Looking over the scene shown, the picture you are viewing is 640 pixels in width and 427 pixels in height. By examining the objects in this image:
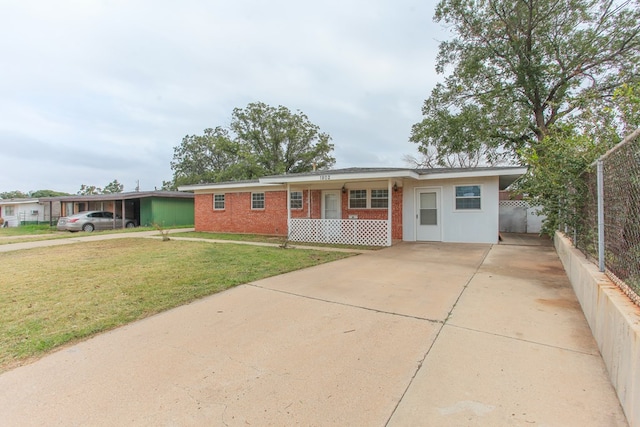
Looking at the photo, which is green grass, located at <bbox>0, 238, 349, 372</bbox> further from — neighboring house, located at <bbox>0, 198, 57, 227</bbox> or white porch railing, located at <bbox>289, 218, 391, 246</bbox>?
neighboring house, located at <bbox>0, 198, 57, 227</bbox>

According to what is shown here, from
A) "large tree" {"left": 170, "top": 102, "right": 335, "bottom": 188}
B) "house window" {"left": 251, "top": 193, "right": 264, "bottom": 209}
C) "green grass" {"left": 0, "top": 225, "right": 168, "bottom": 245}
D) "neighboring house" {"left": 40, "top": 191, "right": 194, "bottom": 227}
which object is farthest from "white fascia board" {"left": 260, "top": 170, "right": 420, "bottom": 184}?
"large tree" {"left": 170, "top": 102, "right": 335, "bottom": 188}

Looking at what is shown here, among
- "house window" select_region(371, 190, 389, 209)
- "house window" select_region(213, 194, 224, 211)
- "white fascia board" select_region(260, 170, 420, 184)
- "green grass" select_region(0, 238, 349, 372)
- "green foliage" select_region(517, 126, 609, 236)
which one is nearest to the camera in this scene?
"green grass" select_region(0, 238, 349, 372)

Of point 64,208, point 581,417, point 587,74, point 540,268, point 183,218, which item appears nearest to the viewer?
point 581,417

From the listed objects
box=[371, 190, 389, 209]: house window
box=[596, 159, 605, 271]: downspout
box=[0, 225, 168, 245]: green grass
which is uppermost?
box=[371, 190, 389, 209]: house window

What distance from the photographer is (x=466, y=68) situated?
16375mm

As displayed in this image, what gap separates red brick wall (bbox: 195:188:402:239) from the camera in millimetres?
12920

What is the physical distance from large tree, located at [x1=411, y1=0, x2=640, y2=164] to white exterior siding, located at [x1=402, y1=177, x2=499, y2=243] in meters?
5.55

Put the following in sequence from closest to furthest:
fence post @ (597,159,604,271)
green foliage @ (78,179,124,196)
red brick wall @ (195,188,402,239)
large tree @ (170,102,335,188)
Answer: fence post @ (597,159,604,271) < red brick wall @ (195,188,402,239) < large tree @ (170,102,335,188) < green foliage @ (78,179,124,196)

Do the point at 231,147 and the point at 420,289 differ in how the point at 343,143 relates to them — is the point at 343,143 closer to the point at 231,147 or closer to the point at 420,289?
the point at 231,147

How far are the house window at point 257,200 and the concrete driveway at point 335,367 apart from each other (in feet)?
35.8

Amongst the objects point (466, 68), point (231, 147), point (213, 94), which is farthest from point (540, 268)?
point (231, 147)

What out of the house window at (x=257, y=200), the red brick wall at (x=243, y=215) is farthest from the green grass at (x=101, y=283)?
the house window at (x=257, y=200)

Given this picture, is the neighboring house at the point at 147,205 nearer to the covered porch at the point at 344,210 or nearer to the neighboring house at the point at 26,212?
the neighboring house at the point at 26,212

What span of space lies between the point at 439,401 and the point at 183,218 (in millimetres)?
24660
